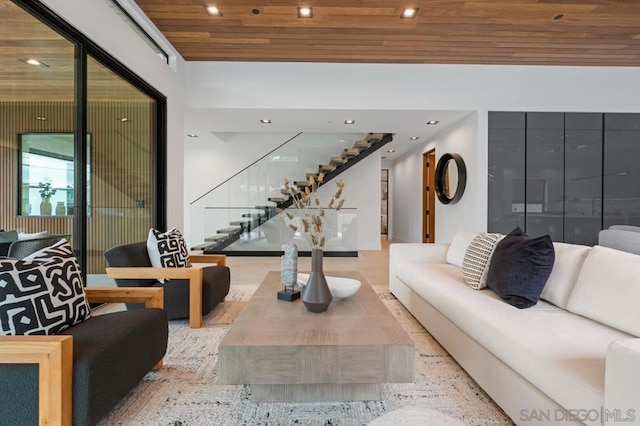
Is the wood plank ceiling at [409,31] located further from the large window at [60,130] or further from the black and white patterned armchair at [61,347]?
the black and white patterned armchair at [61,347]

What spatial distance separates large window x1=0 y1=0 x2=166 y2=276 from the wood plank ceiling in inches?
42.4

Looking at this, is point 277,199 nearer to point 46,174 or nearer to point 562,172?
point 46,174

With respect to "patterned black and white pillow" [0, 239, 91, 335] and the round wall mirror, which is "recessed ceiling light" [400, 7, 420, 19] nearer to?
the round wall mirror

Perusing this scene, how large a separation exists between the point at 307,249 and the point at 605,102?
558 cm

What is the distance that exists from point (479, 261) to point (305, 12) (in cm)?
307

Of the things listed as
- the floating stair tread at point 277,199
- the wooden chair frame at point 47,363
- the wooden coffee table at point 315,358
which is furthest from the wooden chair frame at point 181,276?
the floating stair tread at point 277,199

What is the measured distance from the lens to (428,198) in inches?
310

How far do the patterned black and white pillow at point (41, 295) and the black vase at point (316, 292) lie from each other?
1206 mm

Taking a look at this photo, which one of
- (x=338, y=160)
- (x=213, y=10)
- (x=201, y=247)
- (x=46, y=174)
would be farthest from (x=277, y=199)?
(x=46, y=174)

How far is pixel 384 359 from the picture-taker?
150 centimetres

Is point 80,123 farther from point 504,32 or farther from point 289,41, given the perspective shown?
point 504,32

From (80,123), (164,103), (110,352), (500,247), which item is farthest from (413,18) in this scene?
(110,352)

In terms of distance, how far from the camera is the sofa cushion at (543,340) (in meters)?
1.29

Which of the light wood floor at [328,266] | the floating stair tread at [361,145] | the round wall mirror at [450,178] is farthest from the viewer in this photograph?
the floating stair tread at [361,145]
